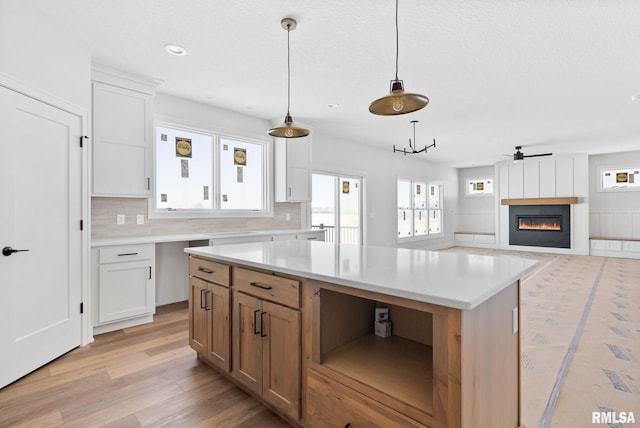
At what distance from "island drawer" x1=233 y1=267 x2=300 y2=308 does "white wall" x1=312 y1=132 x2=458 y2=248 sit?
4.46 m

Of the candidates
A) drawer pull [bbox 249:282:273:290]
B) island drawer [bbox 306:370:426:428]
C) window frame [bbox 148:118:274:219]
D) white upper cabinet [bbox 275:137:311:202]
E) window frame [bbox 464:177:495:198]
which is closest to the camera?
island drawer [bbox 306:370:426:428]

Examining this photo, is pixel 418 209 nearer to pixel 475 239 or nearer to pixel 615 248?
pixel 475 239

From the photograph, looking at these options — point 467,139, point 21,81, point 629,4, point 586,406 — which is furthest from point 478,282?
point 467,139

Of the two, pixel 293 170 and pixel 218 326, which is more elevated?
pixel 293 170

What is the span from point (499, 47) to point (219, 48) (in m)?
2.66

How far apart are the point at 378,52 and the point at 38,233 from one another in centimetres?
334

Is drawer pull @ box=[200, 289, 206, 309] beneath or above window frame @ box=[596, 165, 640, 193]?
beneath

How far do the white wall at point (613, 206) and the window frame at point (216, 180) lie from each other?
893 centimetres

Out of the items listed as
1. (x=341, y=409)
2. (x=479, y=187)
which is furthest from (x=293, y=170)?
(x=479, y=187)

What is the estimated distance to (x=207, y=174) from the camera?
474 centimetres

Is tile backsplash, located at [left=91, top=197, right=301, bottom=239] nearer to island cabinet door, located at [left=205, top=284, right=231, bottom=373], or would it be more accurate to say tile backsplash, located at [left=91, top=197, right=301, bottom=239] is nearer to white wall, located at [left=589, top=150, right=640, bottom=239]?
island cabinet door, located at [left=205, top=284, right=231, bottom=373]

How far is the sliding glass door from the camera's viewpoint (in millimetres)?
6520

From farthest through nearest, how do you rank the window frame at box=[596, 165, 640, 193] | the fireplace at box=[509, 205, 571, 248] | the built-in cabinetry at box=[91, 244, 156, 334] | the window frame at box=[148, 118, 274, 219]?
the fireplace at box=[509, 205, 571, 248]
the window frame at box=[596, 165, 640, 193]
the window frame at box=[148, 118, 274, 219]
the built-in cabinetry at box=[91, 244, 156, 334]

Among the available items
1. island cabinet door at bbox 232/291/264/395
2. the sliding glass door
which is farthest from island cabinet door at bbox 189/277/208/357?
the sliding glass door
